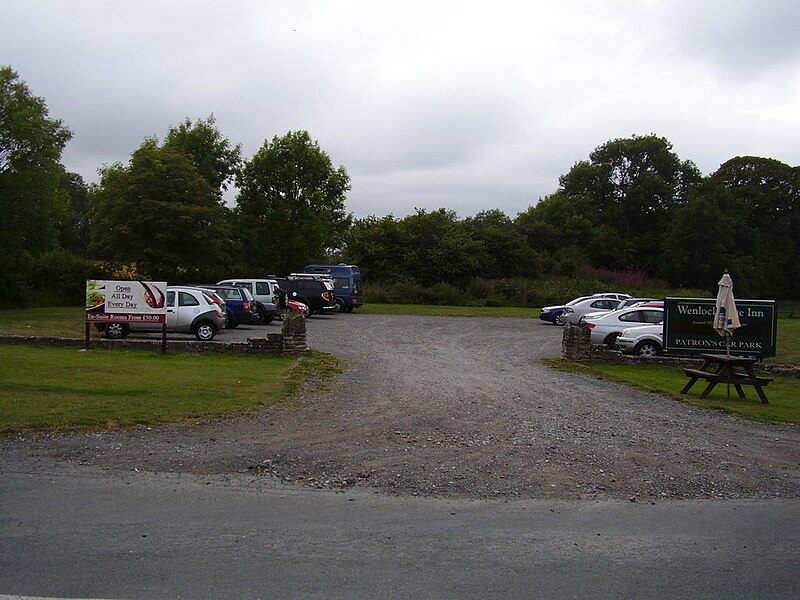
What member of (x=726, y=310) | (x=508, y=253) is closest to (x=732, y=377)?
(x=726, y=310)

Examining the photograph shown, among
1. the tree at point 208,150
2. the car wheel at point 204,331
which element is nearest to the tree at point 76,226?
the tree at point 208,150

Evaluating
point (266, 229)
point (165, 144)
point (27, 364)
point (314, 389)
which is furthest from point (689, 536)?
point (165, 144)

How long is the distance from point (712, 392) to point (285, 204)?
39.5m

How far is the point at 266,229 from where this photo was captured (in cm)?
5084

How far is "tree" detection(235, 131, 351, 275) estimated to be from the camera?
167 feet

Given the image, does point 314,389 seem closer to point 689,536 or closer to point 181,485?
point 181,485

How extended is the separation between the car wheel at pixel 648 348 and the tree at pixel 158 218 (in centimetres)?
2617

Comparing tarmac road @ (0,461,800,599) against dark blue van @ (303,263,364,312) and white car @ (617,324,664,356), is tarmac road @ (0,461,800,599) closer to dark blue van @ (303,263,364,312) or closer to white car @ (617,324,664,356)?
white car @ (617,324,664,356)

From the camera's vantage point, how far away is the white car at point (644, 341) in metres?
22.6

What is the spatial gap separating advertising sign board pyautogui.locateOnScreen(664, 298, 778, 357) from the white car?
1253mm

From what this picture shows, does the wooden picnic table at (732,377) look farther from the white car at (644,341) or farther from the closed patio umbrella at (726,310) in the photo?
the white car at (644,341)

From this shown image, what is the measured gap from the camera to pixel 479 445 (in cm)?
945

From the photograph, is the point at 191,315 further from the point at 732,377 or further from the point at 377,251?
the point at 377,251

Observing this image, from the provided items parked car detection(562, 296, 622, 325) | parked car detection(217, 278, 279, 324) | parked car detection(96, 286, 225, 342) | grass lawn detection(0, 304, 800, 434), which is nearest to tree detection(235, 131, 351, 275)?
parked car detection(217, 278, 279, 324)
